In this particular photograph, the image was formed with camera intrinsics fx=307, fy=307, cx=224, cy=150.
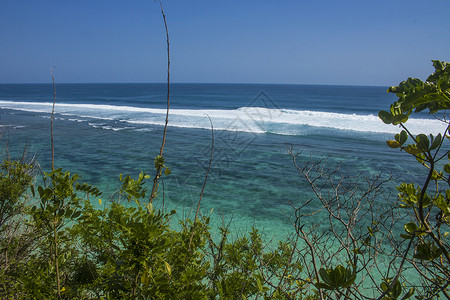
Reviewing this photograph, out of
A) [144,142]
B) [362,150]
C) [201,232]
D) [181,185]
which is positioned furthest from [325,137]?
[201,232]

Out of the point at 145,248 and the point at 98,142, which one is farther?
the point at 98,142

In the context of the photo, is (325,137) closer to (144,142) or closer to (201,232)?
(144,142)

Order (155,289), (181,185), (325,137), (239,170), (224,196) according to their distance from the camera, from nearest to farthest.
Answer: (155,289) → (224,196) → (181,185) → (239,170) → (325,137)

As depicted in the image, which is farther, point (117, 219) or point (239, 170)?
point (239, 170)

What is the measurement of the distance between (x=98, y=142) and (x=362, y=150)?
14.1m

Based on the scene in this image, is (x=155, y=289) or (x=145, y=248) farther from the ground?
(x=145, y=248)

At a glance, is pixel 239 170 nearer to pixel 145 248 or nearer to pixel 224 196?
pixel 224 196

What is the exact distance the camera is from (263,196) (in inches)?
373

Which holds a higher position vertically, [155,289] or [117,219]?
[117,219]

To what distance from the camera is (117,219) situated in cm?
123

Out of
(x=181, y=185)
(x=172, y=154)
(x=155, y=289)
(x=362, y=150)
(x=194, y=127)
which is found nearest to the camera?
(x=155, y=289)

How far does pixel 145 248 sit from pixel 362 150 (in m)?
16.6

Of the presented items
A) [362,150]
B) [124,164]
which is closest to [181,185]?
[124,164]

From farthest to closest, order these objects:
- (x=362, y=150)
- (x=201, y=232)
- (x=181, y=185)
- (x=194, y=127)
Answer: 1. (x=194, y=127)
2. (x=362, y=150)
3. (x=181, y=185)
4. (x=201, y=232)
